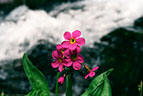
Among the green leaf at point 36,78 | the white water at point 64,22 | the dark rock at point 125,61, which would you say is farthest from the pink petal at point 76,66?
the white water at point 64,22

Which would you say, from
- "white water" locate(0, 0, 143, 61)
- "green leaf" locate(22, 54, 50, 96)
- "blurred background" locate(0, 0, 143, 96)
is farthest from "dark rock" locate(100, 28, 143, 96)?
"green leaf" locate(22, 54, 50, 96)

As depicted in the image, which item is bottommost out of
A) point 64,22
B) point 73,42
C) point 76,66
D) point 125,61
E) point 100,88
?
point 125,61

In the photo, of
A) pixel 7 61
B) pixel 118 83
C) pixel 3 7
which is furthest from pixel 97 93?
pixel 3 7

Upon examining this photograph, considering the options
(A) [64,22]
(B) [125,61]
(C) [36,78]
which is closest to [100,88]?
(C) [36,78]

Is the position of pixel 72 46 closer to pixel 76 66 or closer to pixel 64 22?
pixel 76 66

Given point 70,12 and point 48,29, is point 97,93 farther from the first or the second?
point 70,12

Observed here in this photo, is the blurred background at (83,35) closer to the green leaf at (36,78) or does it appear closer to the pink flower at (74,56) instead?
the green leaf at (36,78)

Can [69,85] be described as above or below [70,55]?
below

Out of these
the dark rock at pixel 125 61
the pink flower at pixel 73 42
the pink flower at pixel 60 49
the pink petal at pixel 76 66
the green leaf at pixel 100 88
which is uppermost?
the pink flower at pixel 73 42

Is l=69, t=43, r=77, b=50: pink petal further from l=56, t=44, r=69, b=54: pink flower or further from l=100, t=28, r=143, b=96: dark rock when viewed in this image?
l=100, t=28, r=143, b=96: dark rock
